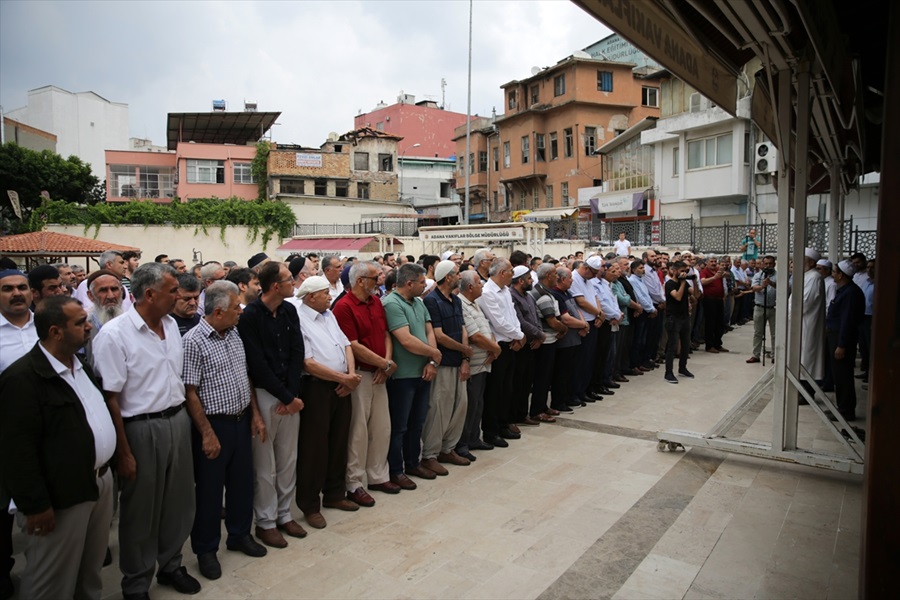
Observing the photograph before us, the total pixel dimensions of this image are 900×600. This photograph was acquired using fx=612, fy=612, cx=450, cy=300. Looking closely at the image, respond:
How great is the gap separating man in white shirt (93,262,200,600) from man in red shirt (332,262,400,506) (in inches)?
57.3

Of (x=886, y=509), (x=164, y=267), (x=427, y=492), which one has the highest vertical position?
(x=164, y=267)

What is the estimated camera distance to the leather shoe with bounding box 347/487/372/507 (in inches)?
189

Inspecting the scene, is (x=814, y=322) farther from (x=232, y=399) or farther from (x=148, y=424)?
(x=148, y=424)

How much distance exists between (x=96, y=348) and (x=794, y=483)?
17.3 feet

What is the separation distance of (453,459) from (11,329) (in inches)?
142

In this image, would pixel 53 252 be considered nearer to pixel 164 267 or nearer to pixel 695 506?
pixel 164 267

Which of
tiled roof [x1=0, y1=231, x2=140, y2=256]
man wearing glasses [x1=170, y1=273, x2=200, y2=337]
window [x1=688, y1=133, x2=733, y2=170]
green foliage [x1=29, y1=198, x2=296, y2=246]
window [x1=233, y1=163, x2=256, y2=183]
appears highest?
window [x1=233, y1=163, x2=256, y2=183]

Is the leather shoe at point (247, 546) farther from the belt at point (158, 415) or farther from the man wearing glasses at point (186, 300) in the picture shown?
the man wearing glasses at point (186, 300)

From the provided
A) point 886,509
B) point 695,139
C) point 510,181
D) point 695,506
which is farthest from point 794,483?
point 510,181

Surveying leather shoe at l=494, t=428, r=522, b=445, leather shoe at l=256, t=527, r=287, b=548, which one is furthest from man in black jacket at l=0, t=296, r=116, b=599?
leather shoe at l=494, t=428, r=522, b=445

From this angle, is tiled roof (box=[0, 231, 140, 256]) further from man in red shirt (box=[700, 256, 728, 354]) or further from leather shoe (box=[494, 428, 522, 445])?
man in red shirt (box=[700, 256, 728, 354])

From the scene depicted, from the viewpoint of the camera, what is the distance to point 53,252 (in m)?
16.0

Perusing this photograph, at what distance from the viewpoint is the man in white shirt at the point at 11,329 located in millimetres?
3565

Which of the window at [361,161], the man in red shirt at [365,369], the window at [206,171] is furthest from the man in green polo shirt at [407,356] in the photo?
the window at [206,171]
